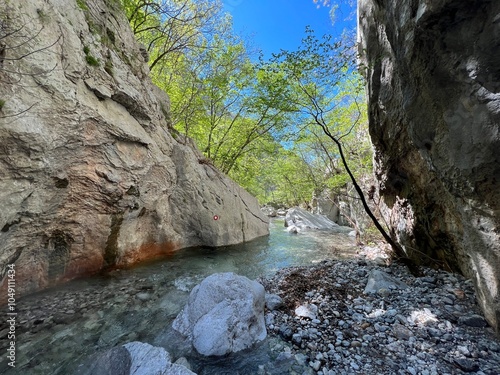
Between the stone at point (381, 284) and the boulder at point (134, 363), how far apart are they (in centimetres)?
361

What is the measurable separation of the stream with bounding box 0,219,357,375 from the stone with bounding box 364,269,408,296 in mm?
2300

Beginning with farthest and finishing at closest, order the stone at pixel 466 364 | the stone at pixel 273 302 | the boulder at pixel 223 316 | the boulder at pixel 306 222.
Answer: the boulder at pixel 306 222 < the stone at pixel 273 302 < the boulder at pixel 223 316 < the stone at pixel 466 364

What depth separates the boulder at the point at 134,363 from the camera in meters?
2.27

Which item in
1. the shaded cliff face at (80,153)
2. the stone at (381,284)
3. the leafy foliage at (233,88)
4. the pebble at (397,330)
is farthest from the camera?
the leafy foliage at (233,88)

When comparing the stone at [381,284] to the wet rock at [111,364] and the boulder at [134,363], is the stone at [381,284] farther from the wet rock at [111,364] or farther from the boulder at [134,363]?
the wet rock at [111,364]

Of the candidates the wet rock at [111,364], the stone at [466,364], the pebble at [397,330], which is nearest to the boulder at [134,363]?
the wet rock at [111,364]

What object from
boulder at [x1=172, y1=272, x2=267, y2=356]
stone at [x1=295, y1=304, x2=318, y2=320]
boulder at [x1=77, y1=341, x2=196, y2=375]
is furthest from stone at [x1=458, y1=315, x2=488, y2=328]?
boulder at [x1=77, y1=341, x2=196, y2=375]

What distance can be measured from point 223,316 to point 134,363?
1146mm

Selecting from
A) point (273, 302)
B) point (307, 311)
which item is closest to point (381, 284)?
point (307, 311)

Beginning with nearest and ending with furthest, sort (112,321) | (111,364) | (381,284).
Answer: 1. (111,364)
2. (112,321)
3. (381,284)

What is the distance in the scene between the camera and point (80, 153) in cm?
432

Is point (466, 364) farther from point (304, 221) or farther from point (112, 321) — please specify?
point (304, 221)

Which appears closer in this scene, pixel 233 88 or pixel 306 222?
pixel 233 88

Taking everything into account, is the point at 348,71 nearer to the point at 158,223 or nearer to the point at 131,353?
the point at 158,223
